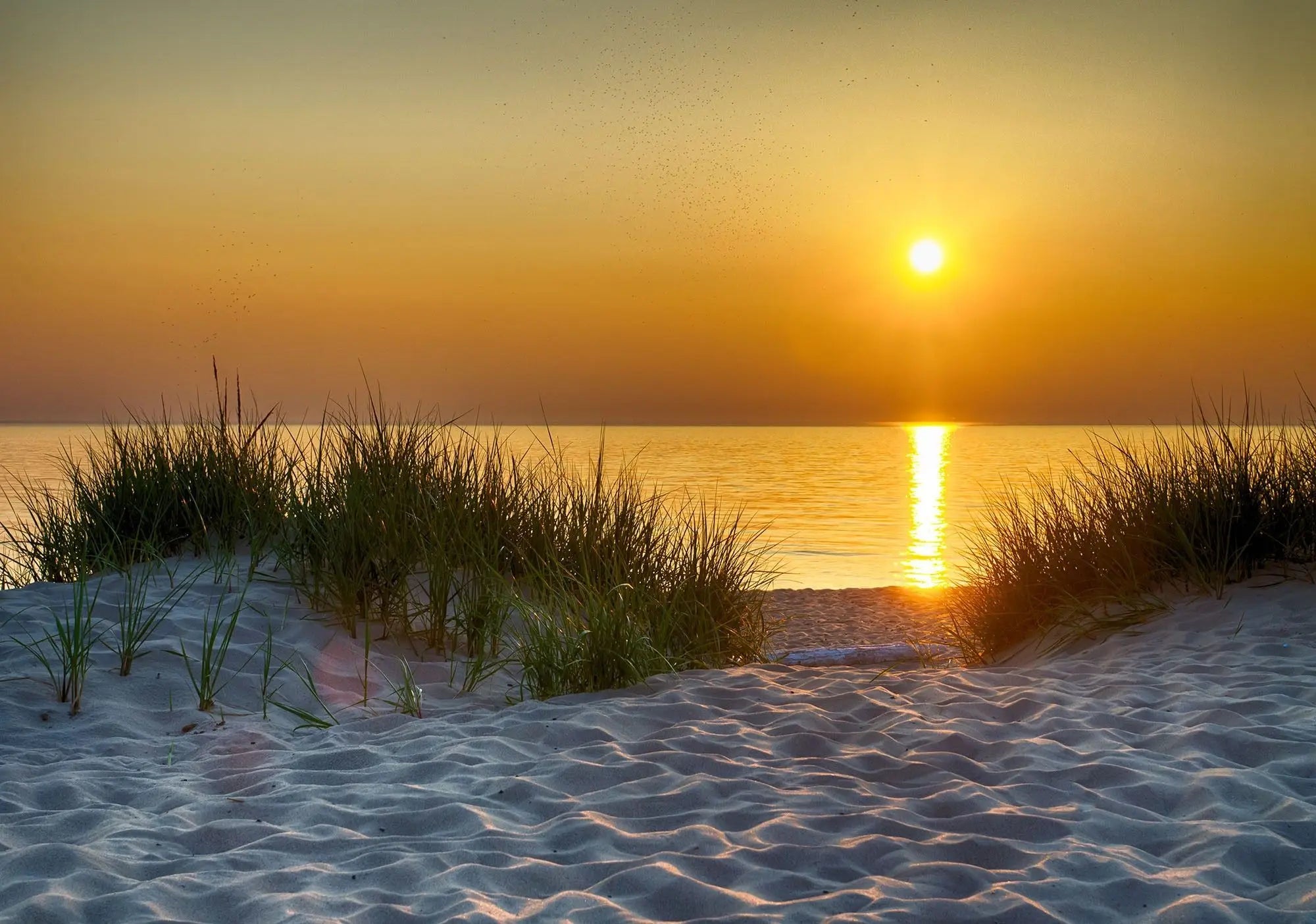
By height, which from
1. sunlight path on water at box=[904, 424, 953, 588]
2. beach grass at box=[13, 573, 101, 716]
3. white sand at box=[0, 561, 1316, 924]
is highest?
beach grass at box=[13, 573, 101, 716]

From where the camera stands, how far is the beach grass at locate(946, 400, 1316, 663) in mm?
6324

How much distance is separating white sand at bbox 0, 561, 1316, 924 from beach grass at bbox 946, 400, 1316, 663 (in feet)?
4.71

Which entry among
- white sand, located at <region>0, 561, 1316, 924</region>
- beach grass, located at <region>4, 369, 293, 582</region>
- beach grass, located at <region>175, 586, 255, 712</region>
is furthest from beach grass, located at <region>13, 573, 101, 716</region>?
beach grass, located at <region>4, 369, 293, 582</region>

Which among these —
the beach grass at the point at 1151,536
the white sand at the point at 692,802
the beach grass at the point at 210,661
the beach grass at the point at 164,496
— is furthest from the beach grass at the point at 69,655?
the beach grass at the point at 1151,536

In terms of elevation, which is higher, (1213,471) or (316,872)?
(1213,471)

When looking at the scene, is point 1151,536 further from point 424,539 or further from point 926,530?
point 926,530

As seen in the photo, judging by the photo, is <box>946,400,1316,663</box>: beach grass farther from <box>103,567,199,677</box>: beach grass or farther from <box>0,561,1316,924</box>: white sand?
<box>103,567,199,677</box>: beach grass

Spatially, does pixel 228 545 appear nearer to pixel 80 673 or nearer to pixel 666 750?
pixel 80 673

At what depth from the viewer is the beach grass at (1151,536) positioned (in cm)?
632

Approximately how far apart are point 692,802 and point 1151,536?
4690 millimetres

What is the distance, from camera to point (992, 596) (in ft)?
23.3

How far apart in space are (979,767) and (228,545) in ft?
17.7

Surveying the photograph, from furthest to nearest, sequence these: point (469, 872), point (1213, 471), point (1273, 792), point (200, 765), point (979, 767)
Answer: point (1213, 471)
point (200, 765)
point (979, 767)
point (1273, 792)
point (469, 872)

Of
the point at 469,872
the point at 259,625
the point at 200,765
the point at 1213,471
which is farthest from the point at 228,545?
the point at 1213,471
